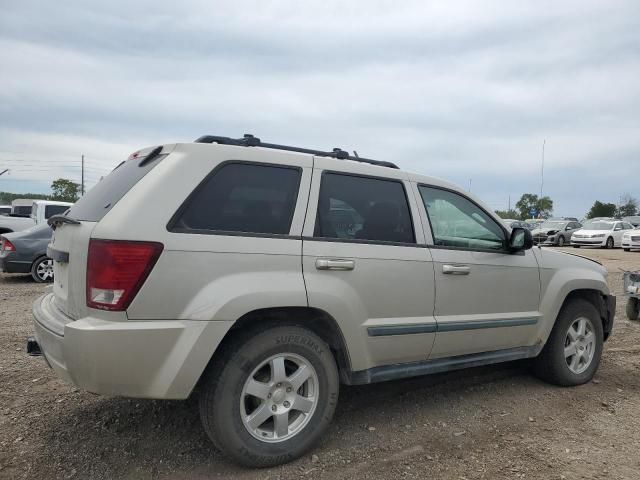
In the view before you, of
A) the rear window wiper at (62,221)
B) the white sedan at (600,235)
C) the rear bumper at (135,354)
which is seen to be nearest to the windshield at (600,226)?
the white sedan at (600,235)

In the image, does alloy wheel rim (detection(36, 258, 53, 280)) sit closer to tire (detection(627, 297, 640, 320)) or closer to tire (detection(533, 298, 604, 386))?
tire (detection(533, 298, 604, 386))

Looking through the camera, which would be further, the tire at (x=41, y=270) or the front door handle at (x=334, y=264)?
the tire at (x=41, y=270)

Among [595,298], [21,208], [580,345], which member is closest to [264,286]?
[580,345]

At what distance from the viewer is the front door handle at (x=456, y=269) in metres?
3.53

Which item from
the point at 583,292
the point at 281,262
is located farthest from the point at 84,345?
the point at 583,292

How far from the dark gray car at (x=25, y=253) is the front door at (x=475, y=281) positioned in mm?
8518

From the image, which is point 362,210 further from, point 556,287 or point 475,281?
point 556,287

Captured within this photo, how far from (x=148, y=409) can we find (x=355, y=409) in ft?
5.08

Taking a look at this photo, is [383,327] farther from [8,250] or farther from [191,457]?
[8,250]

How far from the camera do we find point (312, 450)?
310 cm

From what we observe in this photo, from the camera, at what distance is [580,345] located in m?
4.52

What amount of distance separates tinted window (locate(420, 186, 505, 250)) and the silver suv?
2 cm

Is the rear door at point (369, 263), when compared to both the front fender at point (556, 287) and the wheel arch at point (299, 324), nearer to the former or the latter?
the wheel arch at point (299, 324)

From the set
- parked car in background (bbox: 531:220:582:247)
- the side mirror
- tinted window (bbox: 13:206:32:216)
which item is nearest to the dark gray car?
the side mirror
